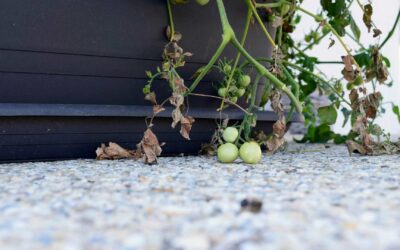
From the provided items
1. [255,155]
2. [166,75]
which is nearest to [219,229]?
[255,155]

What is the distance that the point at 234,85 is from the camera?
122 cm

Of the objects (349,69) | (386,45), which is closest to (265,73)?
(349,69)

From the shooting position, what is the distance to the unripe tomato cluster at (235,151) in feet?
3.42

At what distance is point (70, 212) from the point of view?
0.58 metres

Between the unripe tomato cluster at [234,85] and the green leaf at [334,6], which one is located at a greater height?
the green leaf at [334,6]

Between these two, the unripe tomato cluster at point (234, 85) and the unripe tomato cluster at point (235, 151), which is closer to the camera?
the unripe tomato cluster at point (235, 151)

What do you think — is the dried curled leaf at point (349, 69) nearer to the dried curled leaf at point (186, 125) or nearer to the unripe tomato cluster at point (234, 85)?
the unripe tomato cluster at point (234, 85)

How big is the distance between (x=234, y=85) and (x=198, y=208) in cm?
67

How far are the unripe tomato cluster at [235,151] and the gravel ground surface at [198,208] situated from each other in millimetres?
72

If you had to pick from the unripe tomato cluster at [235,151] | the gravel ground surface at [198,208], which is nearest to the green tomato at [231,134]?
the unripe tomato cluster at [235,151]

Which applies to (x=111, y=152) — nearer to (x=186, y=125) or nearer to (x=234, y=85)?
(x=186, y=125)

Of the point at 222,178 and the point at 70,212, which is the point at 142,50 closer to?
the point at 222,178

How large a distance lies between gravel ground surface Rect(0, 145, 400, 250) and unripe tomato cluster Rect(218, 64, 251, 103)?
0.94 feet

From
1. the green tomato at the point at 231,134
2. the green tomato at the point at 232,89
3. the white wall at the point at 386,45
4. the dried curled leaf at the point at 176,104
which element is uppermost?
the white wall at the point at 386,45
